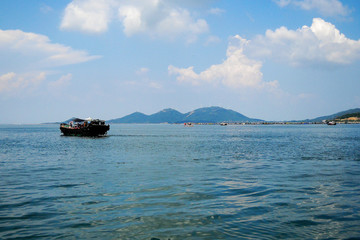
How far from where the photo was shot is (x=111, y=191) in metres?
16.7

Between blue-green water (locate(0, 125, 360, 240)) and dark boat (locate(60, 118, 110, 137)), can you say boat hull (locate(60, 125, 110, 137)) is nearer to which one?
dark boat (locate(60, 118, 110, 137))

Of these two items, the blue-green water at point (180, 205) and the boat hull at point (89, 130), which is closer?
the blue-green water at point (180, 205)

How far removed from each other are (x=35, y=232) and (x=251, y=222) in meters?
7.94

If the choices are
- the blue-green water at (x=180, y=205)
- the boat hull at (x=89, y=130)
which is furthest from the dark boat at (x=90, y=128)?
the blue-green water at (x=180, y=205)

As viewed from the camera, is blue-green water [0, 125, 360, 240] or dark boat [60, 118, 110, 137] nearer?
blue-green water [0, 125, 360, 240]

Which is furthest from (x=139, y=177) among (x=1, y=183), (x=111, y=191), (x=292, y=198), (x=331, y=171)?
(x=331, y=171)

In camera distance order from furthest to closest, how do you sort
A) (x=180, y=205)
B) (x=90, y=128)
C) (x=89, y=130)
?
(x=89, y=130)
(x=90, y=128)
(x=180, y=205)

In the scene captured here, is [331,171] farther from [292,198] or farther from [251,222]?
[251,222]

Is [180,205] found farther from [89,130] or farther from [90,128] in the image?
[89,130]

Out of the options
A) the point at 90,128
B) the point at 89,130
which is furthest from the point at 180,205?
the point at 89,130

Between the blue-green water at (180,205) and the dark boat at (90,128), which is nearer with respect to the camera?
the blue-green water at (180,205)

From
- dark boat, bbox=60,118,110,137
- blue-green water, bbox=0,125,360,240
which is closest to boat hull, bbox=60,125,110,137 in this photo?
dark boat, bbox=60,118,110,137

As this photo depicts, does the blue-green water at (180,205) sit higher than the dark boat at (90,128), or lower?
lower

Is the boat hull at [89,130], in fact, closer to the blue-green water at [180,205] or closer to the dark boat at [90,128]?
the dark boat at [90,128]
